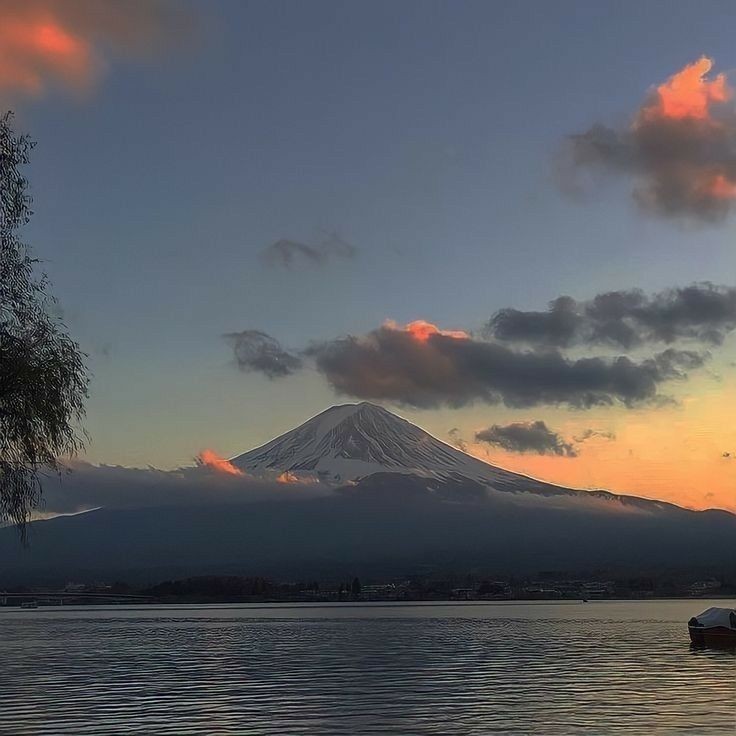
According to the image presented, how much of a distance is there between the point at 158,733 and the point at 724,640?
59.2m

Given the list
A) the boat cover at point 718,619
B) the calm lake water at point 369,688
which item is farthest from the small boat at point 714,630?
the calm lake water at point 369,688

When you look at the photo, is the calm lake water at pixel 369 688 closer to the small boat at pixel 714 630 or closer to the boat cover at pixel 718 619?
the small boat at pixel 714 630

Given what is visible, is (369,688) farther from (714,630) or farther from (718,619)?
(718,619)

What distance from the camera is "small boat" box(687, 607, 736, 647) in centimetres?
7919

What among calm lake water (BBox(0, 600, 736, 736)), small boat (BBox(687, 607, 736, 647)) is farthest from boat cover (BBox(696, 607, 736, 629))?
calm lake water (BBox(0, 600, 736, 736))

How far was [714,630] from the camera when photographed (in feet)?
261

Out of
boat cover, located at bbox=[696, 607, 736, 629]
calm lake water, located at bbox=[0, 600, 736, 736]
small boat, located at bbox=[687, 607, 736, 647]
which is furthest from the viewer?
boat cover, located at bbox=[696, 607, 736, 629]

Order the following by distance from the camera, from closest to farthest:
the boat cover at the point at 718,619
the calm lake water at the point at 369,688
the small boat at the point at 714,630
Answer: the calm lake water at the point at 369,688
the small boat at the point at 714,630
the boat cover at the point at 718,619

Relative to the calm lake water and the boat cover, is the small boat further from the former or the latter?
the calm lake water

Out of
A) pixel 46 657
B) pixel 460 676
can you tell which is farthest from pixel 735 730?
pixel 46 657

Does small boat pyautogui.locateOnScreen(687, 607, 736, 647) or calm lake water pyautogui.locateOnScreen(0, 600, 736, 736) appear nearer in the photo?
calm lake water pyautogui.locateOnScreen(0, 600, 736, 736)

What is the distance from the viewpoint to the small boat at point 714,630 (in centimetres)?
7919

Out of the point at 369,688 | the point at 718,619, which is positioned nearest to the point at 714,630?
the point at 718,619

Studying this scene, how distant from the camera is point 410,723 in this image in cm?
3297
